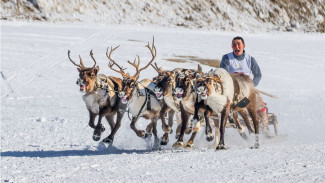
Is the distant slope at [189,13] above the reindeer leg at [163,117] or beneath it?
above

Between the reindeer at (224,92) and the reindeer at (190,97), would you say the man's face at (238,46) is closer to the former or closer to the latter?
the reindeer at (224,92)

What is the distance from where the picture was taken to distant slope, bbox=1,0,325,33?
134ft

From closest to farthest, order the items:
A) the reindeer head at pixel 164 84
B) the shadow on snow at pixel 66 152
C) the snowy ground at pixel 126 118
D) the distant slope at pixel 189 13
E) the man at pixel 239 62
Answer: the snowy ground at pixel 126 118 < the reindeer head at pixel 164 84 < the shadow on snow at pixel 66 152 < the man at pixel 239 62 < the distant slope at pixel 189 13

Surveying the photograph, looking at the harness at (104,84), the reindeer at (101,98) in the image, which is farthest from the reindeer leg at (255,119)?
the harness at (104,84)

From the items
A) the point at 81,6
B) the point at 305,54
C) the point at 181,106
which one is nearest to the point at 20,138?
the point at 181,106

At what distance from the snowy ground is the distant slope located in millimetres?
2905

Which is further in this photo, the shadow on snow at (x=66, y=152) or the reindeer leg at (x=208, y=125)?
the shadow on snow at (x=66, y=152)

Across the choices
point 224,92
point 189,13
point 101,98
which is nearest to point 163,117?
point 101,98

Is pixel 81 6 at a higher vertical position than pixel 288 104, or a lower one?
higher

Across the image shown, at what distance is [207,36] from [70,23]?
29.9 feet

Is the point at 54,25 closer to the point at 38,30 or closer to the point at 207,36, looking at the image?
the point at 38,30

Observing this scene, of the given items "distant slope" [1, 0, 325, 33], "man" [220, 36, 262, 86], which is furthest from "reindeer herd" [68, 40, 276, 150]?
"distant slope" [1, 0, 325, 33]

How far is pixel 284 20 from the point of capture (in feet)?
158

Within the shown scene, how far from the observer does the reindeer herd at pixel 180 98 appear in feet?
29.9
